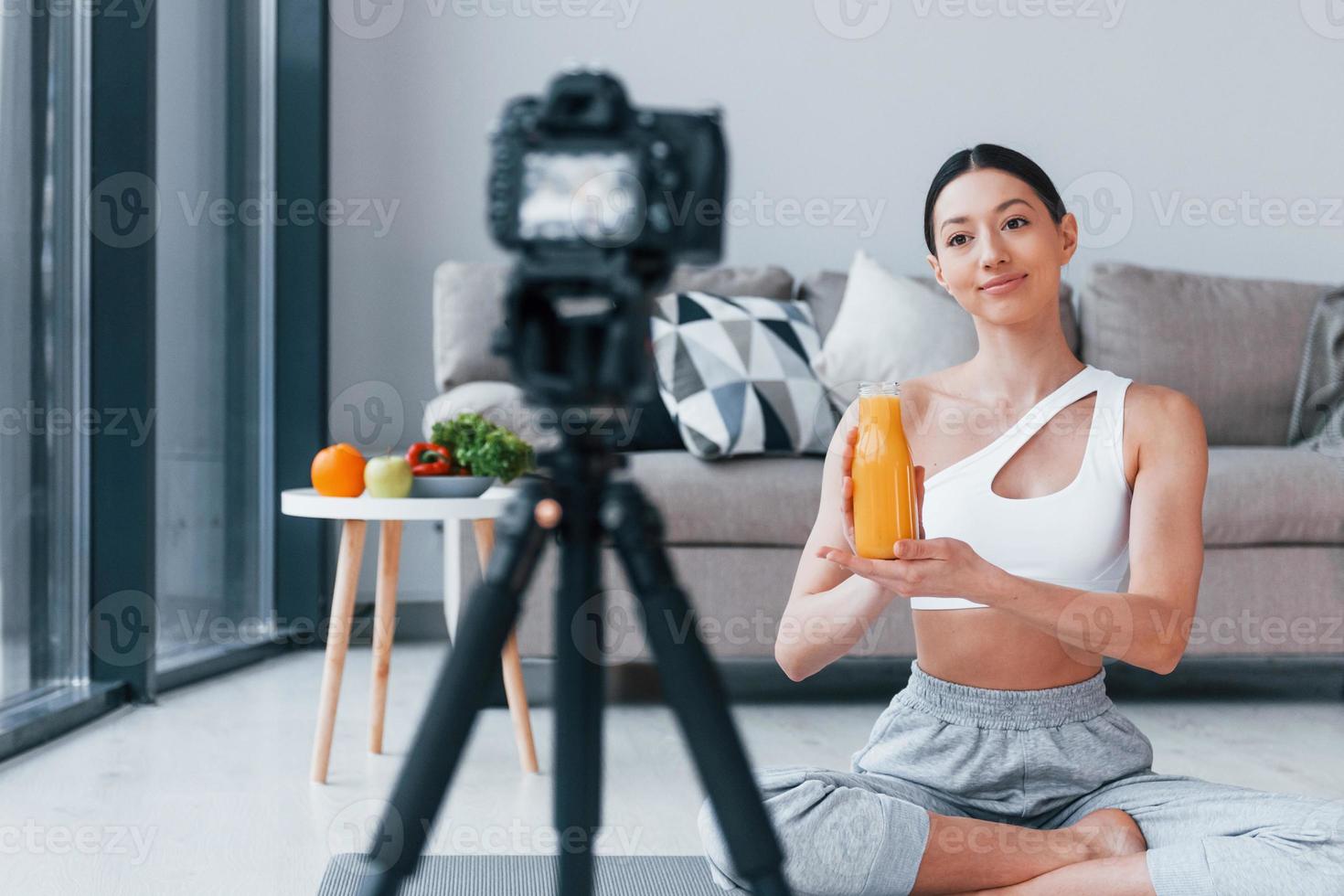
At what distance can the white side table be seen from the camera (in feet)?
6.26

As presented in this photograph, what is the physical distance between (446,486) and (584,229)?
1.50 metres

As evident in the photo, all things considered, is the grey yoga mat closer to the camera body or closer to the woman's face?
the woman's face

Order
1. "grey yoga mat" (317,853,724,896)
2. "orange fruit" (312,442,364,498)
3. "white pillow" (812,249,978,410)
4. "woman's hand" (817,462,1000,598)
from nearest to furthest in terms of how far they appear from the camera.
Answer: "woman's hand" (817,462,1000,598)
"grey yoga mat" (317,853,724,896)
"orange fruit" (312,442,364,498)
"white pillow" (812,249,978,410)

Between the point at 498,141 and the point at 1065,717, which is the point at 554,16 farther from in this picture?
the point at 498,141

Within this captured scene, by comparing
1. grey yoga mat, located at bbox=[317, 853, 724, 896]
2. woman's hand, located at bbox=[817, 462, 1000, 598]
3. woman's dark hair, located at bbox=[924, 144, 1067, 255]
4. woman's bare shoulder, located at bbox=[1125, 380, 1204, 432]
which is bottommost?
grey yoga mat, located at bbox=[317, 853, 724, 896]

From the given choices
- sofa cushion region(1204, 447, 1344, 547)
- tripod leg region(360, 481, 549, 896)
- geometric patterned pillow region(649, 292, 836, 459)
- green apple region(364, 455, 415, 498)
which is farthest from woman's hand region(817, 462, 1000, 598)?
sofa cushion region(1204, 447, 1344, 547)

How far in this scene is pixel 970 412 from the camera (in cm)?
140

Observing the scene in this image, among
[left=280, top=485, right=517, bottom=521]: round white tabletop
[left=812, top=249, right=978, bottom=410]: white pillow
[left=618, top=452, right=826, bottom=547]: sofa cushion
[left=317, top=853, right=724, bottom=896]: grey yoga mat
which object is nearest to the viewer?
[left=317, top=853, right=724, bottom=896]: grey yoga mat

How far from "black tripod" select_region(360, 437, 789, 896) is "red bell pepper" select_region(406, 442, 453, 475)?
1.50 meters

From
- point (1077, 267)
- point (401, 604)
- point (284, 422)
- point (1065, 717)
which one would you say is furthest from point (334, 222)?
point (1065, 717)

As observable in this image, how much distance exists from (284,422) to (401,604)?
1.91ft

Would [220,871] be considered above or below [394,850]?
below

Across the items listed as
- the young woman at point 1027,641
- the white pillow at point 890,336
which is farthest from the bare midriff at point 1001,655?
the white pillow at point 890,336

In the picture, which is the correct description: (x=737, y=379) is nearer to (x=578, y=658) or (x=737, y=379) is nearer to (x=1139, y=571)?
(x=1139, y=571)
